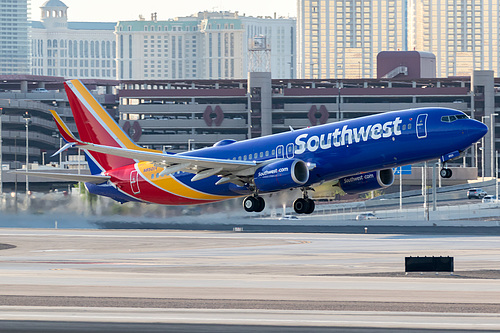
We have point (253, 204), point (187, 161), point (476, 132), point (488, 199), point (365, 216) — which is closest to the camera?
point (476, 132)

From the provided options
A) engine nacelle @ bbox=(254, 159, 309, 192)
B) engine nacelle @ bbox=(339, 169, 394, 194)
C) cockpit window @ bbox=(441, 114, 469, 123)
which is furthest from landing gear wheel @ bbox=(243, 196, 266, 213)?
cockpit window @ bbox=(441, 114, 469, 123)

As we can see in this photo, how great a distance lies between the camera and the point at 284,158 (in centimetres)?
6028

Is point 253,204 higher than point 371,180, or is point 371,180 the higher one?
point 371,180

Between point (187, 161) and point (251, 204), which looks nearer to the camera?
point (187, 161)

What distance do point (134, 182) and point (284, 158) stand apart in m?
14.6

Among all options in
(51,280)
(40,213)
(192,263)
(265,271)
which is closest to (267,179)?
(265,271)

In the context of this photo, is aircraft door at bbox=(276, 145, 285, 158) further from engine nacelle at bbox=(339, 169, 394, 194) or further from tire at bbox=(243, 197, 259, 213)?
engine nacelle at bbox=(339, 169, 394, 194)

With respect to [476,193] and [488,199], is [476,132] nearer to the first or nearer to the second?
[488,199]

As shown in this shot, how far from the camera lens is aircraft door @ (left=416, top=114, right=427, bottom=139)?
182ft

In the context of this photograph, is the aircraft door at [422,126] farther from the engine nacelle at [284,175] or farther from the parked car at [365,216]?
the parked car at [365,216]

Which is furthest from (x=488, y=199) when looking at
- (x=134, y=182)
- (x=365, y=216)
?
(x=134, y=182)

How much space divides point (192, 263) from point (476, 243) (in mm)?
32587

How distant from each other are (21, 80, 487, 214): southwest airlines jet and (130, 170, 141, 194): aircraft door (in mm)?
79

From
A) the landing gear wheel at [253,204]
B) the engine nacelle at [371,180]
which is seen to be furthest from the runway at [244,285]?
the engine nacelle at [371,180]
